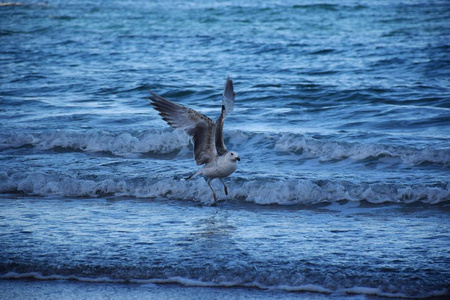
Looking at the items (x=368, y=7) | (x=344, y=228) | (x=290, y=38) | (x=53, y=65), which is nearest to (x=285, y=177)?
(x=344, y=228)

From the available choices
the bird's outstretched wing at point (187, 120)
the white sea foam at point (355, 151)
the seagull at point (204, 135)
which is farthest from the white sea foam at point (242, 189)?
the white sea foam at point (355, 151)

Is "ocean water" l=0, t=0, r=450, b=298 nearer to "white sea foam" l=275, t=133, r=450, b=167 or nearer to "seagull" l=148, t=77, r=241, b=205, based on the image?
"white sea foam" l=275, t=133, r=450, b=167

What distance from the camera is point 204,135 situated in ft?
21.4

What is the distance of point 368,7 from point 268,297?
2428 centimetres

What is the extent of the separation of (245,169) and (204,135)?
4.09 ft

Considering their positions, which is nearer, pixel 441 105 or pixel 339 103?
pixel 441 105

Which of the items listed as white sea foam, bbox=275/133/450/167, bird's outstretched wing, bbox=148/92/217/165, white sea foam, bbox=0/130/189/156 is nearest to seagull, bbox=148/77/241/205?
bird's outstretched wing, bbox=148/92/217/165

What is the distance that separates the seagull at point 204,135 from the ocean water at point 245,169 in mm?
409

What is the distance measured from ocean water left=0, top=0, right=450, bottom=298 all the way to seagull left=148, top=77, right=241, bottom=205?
41cm

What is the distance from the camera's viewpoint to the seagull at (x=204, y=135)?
20.6 feet

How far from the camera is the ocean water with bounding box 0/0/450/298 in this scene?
14.7 feet

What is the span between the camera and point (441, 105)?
34.6 ft

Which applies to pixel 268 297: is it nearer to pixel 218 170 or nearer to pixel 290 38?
pixel 218 170

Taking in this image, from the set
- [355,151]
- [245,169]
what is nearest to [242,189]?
[245,169]
